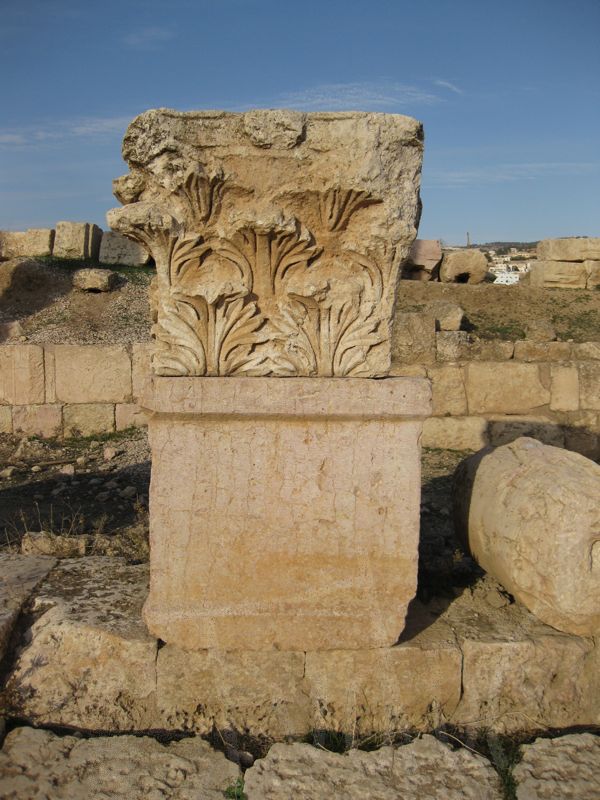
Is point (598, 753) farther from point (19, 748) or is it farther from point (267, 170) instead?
point (267, 170)

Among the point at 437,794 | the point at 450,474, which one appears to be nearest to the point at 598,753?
the point at 437,794

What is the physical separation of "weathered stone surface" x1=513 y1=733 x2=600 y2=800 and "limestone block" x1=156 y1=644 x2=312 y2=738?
0.78 metres

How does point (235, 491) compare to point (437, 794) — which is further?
point (235, 491)

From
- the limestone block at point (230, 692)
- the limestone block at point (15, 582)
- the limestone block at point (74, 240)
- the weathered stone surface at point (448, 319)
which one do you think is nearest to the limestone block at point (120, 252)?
the limestone block at point (74, 240)

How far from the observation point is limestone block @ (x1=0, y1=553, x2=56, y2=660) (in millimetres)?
2707

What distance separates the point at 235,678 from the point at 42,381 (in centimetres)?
695

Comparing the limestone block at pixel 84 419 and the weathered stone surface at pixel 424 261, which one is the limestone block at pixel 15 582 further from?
the weathered stone surface at pixel 424 261

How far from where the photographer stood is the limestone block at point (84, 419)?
8781 millimetres

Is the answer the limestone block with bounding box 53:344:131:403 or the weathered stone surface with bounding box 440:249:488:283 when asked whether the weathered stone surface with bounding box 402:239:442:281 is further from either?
the limestone block with bounding box 53:344:131:403

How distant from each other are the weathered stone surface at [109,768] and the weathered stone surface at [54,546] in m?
1.29

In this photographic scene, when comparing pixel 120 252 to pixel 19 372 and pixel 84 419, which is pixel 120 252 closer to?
pixel 19 372

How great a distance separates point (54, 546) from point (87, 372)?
5.43 m

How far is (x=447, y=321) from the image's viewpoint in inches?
339

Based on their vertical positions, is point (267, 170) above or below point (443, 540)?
above
